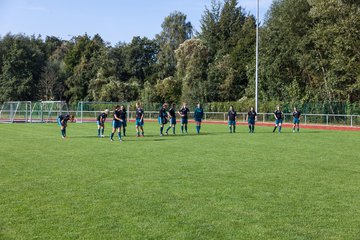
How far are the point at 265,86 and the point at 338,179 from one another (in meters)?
42.0

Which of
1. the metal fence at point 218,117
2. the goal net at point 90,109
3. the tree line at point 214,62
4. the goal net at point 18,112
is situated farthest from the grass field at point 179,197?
the goal net at point 18,112

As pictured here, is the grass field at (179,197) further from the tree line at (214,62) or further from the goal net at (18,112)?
the goal net at (18,112)

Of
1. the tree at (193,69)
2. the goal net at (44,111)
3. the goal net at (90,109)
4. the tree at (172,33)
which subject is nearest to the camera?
the goal net at (44,111)

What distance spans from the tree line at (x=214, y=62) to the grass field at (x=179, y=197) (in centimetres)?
2871

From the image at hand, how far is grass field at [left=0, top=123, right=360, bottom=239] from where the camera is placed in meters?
6.19

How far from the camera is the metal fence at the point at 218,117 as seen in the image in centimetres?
3619

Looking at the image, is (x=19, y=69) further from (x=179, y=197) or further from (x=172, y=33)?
(x=179, y=197)

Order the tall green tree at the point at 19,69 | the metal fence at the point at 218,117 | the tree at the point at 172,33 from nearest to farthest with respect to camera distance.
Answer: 1. the metal fence at the point at 218,117
2. the tall green tree at the point at 19,69
3. the tree at the point at 172,33

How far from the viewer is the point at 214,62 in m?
61.8

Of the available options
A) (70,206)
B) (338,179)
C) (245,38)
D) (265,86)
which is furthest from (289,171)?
(245,38)

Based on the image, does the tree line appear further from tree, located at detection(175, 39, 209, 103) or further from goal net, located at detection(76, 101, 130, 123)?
goal net, located at detection(76, 101, 130, 123)

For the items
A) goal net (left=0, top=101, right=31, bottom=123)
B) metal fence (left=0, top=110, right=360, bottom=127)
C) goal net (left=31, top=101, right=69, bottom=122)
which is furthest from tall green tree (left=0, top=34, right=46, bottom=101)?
goal net (left=31, top=101, right=69, bottom=122)

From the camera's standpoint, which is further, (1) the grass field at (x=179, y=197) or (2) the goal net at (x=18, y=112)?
(2) the goal net at (x=18, y=112)

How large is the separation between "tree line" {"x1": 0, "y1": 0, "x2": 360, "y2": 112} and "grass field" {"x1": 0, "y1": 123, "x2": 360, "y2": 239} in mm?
28709
